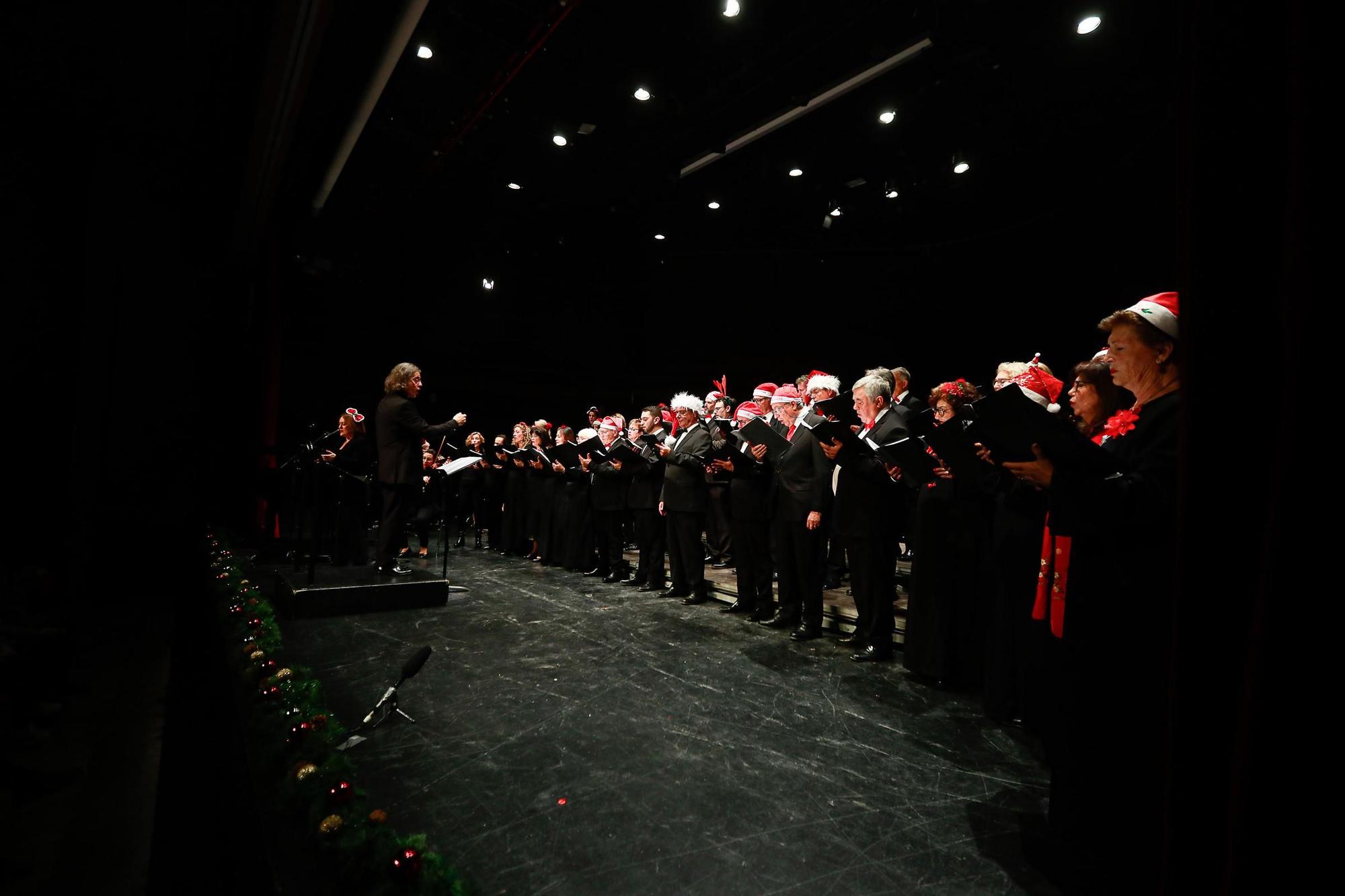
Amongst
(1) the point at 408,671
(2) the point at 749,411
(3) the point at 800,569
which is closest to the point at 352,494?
(2) the point at 749,411

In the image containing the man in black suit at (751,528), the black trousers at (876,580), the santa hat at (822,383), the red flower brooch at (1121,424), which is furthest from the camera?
the man in black suit at (751,528)

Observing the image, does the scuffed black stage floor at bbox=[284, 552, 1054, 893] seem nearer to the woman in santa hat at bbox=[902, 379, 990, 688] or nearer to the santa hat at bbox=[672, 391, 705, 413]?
the woman in santa hat at bbox=[902, 379, 990, 688]

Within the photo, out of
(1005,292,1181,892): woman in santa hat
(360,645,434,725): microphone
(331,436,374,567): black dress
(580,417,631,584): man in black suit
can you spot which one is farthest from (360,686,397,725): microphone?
(331,436,374,567): black dress

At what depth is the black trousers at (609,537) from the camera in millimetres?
6973

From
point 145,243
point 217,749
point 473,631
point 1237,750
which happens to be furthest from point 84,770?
point 145,243

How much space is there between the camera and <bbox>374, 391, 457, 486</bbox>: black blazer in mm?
5641

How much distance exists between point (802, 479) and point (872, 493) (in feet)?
2.06

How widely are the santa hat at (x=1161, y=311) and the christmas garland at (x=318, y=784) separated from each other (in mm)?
2429

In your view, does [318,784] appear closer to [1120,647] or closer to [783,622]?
[1120,647]

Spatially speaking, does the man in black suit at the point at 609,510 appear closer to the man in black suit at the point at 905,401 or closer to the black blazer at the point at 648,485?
the black blazer at the point at 648,485

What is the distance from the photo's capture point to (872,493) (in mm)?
4070

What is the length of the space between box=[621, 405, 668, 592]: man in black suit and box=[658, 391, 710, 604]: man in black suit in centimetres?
34

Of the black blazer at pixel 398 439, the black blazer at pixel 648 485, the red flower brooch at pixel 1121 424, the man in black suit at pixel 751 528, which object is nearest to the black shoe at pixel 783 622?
the man in black suit at pixel 751 528

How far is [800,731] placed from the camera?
291 cm
